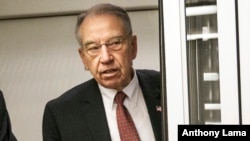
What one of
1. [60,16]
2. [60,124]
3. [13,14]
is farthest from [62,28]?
[60,124]

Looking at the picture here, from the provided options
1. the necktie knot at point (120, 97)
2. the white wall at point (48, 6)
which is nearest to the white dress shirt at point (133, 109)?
the necktie knot at point (120, 97)

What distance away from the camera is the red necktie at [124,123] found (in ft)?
2.01

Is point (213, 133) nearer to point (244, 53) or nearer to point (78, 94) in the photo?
point (244, 53)

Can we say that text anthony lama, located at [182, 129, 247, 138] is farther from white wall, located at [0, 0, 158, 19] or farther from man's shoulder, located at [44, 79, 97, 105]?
white wall, located at [0, 0, 158, 19]

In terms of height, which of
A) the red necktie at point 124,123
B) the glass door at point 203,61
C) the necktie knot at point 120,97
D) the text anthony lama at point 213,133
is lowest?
the red necktie at point 124,123

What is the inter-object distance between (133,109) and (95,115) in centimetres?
8

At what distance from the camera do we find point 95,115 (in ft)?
2.07

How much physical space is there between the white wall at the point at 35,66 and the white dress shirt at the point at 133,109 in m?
0.49

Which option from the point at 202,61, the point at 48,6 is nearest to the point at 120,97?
the point at 202,61

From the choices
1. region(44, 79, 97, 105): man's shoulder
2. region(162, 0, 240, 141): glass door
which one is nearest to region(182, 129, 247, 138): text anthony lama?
region(162, 0, 240, 141): glass door

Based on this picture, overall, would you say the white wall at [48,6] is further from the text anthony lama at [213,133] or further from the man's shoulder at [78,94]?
the text anthony lama at [213,133]

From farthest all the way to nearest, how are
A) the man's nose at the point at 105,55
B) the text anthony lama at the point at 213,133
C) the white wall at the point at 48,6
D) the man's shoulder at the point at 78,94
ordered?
1. the white wall at the point at 48,6
2. the man's shoulder at the point at 78,94
3. the man's nose at the point at 105,55
4. the text anthony lama at the point at 213,133

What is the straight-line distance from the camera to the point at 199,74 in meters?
0.45

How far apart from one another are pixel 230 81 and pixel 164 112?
0.32 feet
